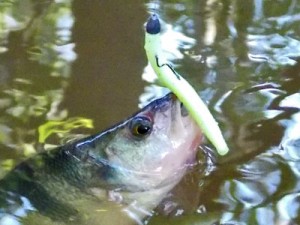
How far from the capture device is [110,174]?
1377mm

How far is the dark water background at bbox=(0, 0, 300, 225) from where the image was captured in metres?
1.41

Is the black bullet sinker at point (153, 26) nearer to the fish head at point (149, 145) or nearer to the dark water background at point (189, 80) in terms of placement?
the fish head at point (149, 145)

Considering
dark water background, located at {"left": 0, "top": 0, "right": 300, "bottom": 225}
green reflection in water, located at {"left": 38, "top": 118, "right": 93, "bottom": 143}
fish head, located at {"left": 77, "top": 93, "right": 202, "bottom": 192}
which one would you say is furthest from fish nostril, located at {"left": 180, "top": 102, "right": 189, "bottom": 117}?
green reflection in water, located at {"left": 38, "top": 118, "right": 93, "bottom": 143}

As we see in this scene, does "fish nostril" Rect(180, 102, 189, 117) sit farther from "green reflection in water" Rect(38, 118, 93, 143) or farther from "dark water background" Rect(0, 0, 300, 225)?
"green reflection in water" Rect(38, 118, 93, 143)

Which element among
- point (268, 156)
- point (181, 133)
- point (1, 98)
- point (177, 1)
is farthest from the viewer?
point (177, 1)

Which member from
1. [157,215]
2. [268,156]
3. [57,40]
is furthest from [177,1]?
[157,215]

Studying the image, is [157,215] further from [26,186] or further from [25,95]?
[25,95]

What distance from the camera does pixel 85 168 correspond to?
4.51 feet

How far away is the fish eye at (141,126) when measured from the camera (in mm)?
1344

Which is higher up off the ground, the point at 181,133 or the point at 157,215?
the point at 181,133

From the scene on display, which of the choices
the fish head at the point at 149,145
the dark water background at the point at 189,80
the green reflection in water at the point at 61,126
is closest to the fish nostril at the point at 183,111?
the fish head at the point at 149,145

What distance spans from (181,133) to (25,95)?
1.54 ft

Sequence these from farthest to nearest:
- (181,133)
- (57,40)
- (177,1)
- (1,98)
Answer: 1. (177,1)
2. (57,40)
3. (1,98)
4. (181,133)

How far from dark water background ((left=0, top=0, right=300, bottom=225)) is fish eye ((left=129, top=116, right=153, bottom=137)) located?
0.40 ft
